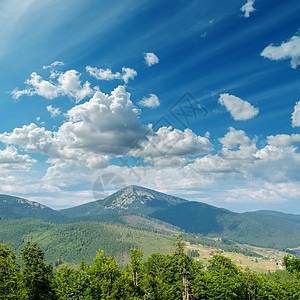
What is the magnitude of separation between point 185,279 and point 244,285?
27.2 metres

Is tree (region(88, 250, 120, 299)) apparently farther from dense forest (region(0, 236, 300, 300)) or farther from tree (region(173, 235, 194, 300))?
tree (region(173, 235, 194, 300))

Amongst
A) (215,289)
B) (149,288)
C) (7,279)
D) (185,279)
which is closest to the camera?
(7,279)

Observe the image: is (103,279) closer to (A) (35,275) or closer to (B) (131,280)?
(B) (131,280)

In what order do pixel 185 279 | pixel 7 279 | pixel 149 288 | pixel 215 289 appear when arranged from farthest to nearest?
pixel 215 289
pixel 185 279
pixel 149 288
pixel 7 279

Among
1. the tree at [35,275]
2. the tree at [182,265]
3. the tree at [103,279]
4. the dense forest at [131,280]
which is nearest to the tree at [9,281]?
the dense forest at [131,280]

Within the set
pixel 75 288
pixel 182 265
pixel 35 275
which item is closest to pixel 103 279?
pixel 75 288

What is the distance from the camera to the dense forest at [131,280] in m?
38.7

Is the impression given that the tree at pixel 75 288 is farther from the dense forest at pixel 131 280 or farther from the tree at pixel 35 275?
the tree at pixel 35 275

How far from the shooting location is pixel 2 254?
40.0 m

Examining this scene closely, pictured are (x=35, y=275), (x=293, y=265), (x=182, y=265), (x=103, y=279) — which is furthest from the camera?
(x=182, y=265)

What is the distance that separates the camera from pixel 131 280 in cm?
5156

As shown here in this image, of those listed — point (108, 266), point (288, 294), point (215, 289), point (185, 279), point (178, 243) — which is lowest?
point (288, 294)

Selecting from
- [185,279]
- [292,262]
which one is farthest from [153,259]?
[292,262]

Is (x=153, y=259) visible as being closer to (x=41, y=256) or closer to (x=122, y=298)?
(x=122, y=298)
